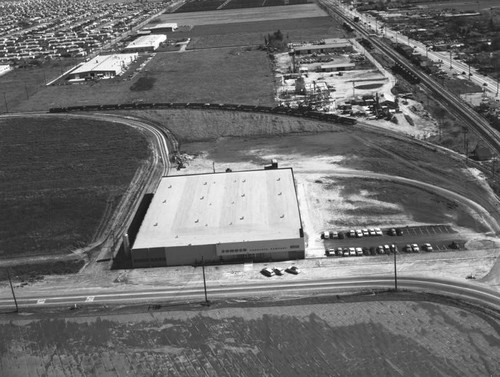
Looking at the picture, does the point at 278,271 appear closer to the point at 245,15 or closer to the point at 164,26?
the point at 164,26

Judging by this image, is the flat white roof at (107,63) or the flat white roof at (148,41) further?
the flat white roof at (148,41)

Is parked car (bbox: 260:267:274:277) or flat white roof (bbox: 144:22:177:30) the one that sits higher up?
flat white roof (bbox: 144:22:177:30)

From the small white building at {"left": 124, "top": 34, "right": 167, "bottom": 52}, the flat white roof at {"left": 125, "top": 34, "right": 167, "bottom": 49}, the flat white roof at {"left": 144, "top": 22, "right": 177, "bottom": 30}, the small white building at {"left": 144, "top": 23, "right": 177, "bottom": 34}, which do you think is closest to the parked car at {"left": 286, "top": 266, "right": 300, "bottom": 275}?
the small white building at {"left": 124, "top": 34, "right": 167, "bottom": 52}

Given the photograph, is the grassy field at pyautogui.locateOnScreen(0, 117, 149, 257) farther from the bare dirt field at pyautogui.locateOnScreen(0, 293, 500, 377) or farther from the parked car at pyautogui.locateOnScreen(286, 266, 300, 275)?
the parked car at pyautogui.locateOnScreen(286, 266, 300, 275)

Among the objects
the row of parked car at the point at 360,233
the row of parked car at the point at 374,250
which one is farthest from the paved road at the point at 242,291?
the row of parked car at the point at 360,233

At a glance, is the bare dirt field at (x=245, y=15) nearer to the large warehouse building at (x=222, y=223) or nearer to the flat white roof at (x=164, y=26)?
the flat white roof at (x=164, y=26)

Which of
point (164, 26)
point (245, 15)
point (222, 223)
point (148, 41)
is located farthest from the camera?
point (245, 15)

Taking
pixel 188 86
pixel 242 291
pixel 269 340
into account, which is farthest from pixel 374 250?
pixel 188 86
